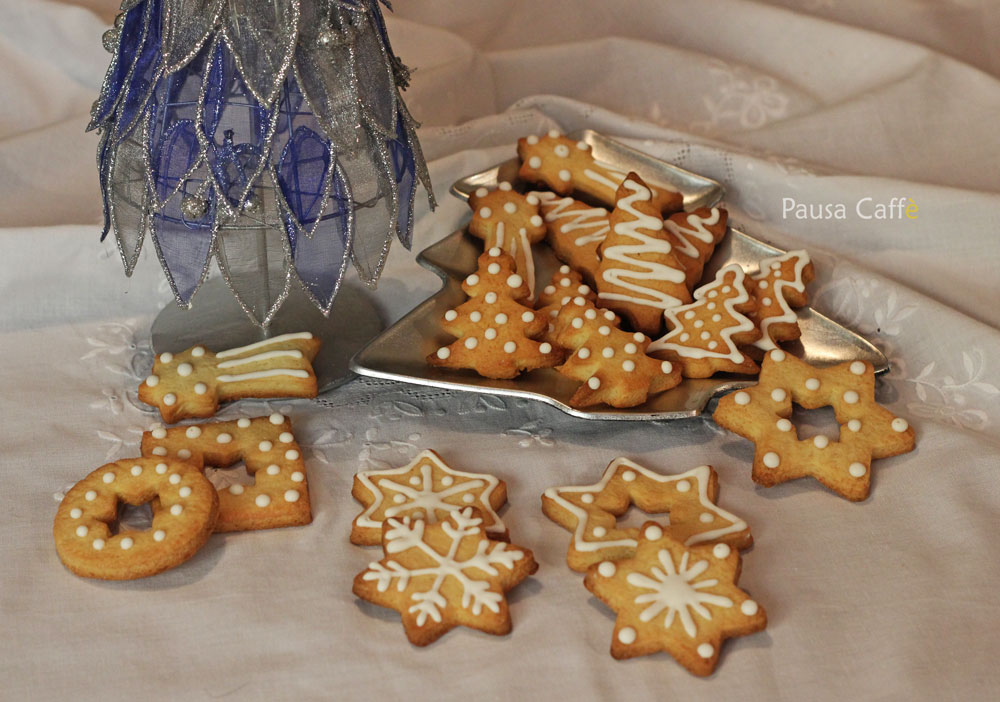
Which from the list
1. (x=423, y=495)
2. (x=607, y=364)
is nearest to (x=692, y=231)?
(x=607, y=364)

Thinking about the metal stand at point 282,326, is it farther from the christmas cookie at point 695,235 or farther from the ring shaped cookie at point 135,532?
the christmas cookie at point 695,235

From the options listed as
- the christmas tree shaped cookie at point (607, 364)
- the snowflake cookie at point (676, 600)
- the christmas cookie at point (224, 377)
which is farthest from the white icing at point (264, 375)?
the snowflake cookie at point (676, 600)

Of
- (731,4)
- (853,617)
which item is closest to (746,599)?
(853,617)

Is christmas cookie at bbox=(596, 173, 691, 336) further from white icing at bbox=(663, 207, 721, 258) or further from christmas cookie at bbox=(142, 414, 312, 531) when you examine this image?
christmas cookie at bbox=(142, 414, 312, 531)

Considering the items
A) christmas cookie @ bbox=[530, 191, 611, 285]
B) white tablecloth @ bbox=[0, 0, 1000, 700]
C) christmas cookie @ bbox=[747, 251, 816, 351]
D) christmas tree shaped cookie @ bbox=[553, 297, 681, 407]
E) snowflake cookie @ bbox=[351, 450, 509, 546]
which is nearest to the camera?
white tablecloth @ bbox=[0, 0, 1000, 700]

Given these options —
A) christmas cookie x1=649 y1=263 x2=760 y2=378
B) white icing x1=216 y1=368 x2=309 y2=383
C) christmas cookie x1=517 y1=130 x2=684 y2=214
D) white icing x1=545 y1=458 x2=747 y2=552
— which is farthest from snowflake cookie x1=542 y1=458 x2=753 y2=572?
christmas cookie x1=517 y1=130 x2=684 y2=214

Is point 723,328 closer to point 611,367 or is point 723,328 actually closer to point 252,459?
point 611,367
